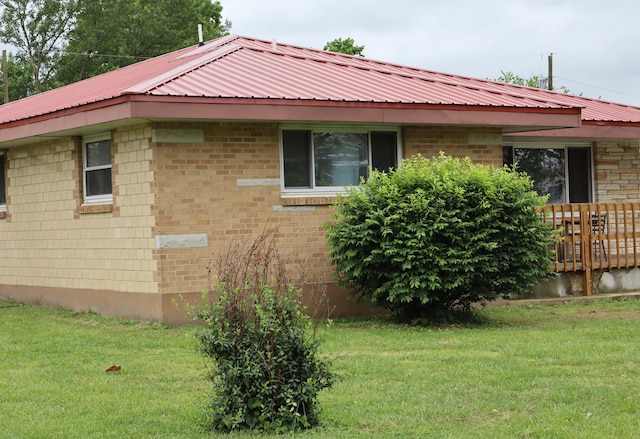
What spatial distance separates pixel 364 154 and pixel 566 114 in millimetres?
3165

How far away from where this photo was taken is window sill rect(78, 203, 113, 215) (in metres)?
13.9

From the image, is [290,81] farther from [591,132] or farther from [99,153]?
[591,132]

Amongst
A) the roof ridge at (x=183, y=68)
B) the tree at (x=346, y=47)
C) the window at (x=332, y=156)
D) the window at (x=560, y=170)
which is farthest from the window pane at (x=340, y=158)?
the tree at (x=346, y=47)

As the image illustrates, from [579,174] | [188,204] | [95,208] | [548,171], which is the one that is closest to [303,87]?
[188,204]

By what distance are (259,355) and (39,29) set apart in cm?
4696

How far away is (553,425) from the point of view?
6.67 m

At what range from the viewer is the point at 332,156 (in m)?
14.0

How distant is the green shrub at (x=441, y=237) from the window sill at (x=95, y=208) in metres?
3.44

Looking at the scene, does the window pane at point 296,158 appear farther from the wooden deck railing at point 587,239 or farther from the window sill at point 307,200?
the wooden deck railing at point 587,239

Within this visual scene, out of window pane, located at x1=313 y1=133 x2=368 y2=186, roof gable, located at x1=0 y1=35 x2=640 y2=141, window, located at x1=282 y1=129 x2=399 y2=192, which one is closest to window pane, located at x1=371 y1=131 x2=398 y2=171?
window, located at x1=282 y1=129 x2=399 y2=192

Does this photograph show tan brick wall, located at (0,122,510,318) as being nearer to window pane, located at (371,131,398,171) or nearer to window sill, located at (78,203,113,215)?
window sill, located at (78,203,113,215)

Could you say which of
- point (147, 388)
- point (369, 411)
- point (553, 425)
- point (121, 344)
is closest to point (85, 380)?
point (147, 388)

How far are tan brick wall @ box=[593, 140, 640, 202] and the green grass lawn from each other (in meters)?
5.60

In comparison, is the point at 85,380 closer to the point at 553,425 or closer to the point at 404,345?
the point at 404,345
